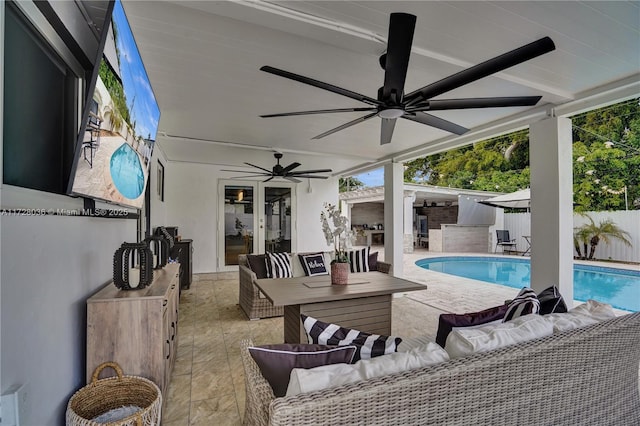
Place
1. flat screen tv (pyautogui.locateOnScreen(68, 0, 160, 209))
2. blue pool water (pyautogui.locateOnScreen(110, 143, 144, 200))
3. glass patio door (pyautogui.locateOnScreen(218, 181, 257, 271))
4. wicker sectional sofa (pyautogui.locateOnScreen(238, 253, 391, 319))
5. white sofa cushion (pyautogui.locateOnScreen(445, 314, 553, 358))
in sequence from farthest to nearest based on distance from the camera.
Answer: glass patio door (pyautogui.locateOnScreen(218, 181, 257, 271)) → wicker sectional sofa (pyautogui.locateOnScreen(238, 253, 391, 319)) → blue pool water (pyautogui.locateOnScreen(110, 143, 144, 200)) → flat screen tv (pyautogui.locateOnScreen(68, 0, 160, 209)) → white sofa cushion (pyautogui.locateOnScreen(445, 314, 553, 358))

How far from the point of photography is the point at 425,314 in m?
4.38

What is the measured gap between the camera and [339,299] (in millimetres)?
2629

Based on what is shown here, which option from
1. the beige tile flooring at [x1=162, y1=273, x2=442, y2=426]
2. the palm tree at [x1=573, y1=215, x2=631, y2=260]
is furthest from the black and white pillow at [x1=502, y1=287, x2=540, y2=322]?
the palm tree at [x1=573, y1=215, x2=631, y2=260]

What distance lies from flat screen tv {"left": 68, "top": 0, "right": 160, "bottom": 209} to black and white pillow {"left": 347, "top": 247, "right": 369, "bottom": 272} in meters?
3.19

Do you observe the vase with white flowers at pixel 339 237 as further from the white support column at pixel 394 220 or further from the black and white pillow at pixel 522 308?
the white support column at pixel 394 220

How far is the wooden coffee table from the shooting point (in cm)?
266

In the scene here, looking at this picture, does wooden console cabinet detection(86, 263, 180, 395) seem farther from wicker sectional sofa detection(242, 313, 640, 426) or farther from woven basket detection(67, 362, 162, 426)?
A: wicker sectional sofa detection(242, 313, 640, 426)

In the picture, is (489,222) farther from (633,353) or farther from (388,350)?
(388,350)

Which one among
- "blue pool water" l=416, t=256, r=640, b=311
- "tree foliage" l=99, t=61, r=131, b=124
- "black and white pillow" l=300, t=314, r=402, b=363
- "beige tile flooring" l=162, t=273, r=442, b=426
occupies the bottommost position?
"blue pool water" l=416, t=256, r=640, b=311

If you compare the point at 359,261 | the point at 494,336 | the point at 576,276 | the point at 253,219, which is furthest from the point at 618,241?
the point at 494,336

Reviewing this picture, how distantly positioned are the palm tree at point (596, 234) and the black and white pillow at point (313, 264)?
879 cm

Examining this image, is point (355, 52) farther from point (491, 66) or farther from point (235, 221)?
point (235, 221)

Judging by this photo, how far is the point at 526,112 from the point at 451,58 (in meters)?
1.75

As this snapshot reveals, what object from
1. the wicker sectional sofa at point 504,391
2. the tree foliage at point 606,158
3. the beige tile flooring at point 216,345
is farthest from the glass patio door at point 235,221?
the tree foliage at point 606,158
